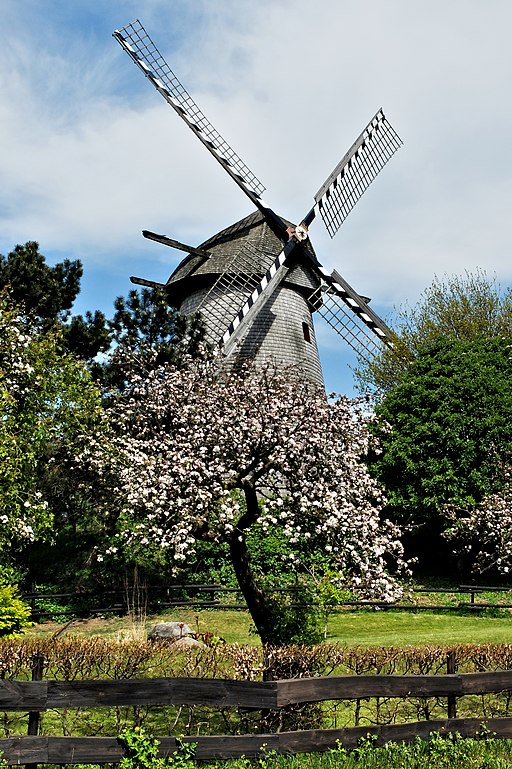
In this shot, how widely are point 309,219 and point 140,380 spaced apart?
13417 mm

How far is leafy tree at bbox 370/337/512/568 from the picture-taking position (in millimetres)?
27984

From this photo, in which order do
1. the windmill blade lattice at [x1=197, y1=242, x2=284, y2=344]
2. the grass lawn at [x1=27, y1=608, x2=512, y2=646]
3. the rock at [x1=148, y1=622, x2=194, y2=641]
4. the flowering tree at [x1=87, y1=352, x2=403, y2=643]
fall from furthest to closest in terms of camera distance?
1. the windmill blade lattice at [x1=197, y1=242, x2=284, y2=344]
2. the grass lawn at [x1=27, y1=608, x2=512, y2=646]
3. the rock at [x1=148, y1=622, x2=194, y2=641]
4. the flowering tree at [x1=87, y1=352, x2=403, y2=643]

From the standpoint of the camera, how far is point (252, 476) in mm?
14047

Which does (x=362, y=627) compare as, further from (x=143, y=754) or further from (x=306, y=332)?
(x=306, y=332)

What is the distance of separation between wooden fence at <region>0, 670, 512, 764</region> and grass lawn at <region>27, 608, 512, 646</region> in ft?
25.4

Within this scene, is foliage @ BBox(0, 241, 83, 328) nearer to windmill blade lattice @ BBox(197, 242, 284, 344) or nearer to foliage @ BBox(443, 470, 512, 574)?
windmill blade lattice @ BBox(197, 242, 284, 344)

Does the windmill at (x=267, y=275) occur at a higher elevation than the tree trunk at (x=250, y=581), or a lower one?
higher

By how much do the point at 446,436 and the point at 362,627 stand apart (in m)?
10.7

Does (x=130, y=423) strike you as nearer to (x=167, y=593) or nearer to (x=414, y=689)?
(x=167, y=593)

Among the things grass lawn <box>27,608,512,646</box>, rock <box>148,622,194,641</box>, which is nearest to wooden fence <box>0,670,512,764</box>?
grass lawn <box>27,608,512,646</box>

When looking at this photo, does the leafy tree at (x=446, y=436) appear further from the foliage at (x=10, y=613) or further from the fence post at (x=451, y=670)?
the fence post at (x=451, y=670)

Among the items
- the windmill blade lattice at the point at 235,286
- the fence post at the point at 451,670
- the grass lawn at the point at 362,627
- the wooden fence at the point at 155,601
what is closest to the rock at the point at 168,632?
the grass lawn at the point at 362,627

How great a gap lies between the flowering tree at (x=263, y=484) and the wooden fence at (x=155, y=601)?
7523 millimetres

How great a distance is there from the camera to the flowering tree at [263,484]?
44.7ft
